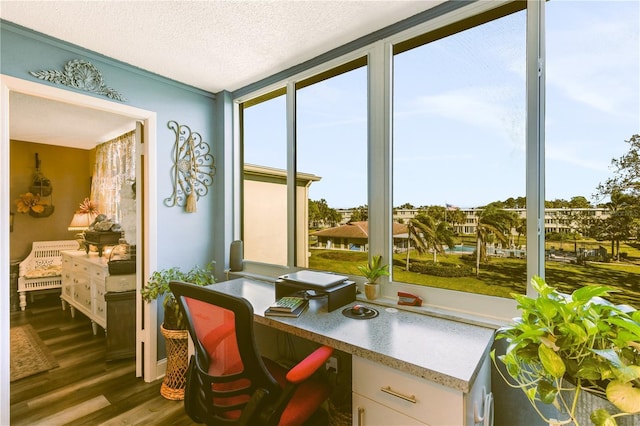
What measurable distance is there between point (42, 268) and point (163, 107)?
3.56 meters

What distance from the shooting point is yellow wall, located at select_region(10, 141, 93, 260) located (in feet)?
14.9

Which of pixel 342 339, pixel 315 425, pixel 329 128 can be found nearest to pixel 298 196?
pixel 329 128

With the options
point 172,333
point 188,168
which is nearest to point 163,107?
point 188,168

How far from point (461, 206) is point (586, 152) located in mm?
588

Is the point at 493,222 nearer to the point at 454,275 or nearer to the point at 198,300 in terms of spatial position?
the point at 454,275

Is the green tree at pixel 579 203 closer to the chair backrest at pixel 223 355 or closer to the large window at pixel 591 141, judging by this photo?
the large window at pixel 591 141

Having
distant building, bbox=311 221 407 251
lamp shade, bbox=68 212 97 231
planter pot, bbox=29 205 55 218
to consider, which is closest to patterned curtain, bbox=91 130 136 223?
lamp shade, bbox=68 212 97 231

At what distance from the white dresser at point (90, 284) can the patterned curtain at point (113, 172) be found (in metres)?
0.66

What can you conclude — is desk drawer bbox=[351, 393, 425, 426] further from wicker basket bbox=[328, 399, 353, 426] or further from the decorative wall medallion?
the decorative wall medallion

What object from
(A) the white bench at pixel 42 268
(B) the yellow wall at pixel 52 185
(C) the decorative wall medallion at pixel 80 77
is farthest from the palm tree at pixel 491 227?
(B) the yellow wall at pixel 52 185

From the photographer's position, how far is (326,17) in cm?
183

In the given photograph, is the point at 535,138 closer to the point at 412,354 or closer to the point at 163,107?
the point at 412,354

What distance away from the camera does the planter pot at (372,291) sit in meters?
1.89

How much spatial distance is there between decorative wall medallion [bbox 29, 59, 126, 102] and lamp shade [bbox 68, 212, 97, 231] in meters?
3.06
